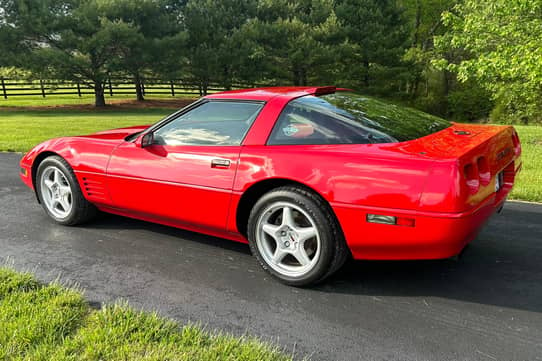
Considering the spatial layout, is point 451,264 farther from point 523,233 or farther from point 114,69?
point 114,69

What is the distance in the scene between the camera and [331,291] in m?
2.90

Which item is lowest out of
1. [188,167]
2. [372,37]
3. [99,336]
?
[99,336]

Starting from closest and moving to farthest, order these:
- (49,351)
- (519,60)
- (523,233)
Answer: (49,351), (523,233), (519,60)

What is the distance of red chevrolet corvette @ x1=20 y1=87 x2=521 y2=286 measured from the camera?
251cm

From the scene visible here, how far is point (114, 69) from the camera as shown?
23.4 m

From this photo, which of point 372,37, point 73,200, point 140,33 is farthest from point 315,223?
point 372,37

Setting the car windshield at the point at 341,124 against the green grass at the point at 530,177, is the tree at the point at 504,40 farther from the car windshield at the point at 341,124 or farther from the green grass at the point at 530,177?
the car windshield at the point at 341,124

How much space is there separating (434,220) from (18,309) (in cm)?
242

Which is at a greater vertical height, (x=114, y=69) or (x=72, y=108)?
(x=114, y=69)

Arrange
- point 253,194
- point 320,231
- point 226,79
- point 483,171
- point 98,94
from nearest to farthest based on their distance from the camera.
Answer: point 483,171 < point 320,231 < point 253,194 < point 98,94 < point 226,79

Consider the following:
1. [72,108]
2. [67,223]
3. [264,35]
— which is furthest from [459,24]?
[72,108]

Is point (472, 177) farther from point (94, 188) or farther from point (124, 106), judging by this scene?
point (124, 106)

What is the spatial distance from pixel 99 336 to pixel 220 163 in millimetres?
1385

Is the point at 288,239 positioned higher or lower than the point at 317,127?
lower
